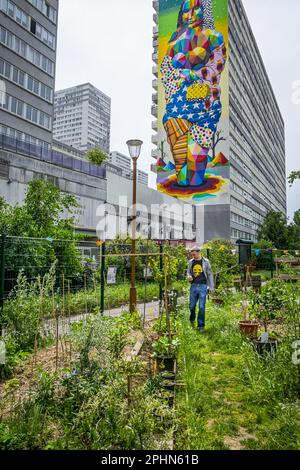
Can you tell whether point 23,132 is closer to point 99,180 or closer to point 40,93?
point 40,93

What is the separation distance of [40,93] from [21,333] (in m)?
33.5

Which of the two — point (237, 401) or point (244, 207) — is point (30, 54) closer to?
point (237, 401)

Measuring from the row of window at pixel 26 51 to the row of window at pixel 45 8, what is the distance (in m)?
4.76

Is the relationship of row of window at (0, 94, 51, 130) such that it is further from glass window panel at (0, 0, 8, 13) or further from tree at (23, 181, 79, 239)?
tree at (23, 181, 79, 239)

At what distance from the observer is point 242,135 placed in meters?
60.6

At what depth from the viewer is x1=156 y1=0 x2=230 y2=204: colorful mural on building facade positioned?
51.6 m

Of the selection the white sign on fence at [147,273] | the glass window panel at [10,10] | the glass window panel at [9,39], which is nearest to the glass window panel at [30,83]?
the glass window panel at [9,39]

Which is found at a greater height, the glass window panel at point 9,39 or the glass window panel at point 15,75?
the glass window panel at point 9,39

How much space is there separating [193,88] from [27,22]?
27.3m

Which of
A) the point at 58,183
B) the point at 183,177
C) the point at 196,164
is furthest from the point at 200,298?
the point at 196,164

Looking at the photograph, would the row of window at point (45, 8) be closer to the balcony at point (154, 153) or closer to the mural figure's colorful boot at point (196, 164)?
the balcony at point (154, 153)

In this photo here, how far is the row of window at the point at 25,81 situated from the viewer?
29.6 meters
